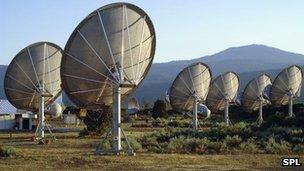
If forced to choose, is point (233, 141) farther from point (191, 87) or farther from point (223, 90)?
point (223, 90)

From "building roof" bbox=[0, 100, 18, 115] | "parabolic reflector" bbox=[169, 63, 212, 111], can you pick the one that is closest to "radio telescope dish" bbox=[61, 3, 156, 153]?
"parabolic reflector" bbox=[169, 63, 212, 111]

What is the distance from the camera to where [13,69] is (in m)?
51.1

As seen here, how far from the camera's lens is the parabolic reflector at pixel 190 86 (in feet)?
199

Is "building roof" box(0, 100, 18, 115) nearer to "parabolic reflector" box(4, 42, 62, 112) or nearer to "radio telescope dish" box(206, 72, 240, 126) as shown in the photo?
"radio telescope dish" box(206, 72, 240, 126)

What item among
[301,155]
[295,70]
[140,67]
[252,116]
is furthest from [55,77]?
[252,116]

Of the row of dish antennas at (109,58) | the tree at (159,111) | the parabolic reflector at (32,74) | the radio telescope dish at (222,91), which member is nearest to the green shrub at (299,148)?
the row of dish antennas at (109,58)

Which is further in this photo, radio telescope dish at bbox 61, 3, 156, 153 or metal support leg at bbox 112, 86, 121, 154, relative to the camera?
metal support leg at bbox 112, 86, 121, 154

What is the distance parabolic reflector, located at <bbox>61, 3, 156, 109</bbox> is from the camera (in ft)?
111

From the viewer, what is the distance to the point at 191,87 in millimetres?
60875

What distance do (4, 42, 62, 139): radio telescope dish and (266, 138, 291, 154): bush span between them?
21.4 metres

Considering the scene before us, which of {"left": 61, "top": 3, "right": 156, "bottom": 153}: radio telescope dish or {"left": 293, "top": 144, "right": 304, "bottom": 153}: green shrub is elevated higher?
{"left": 61, "top": 3, "right": 156, "bottom": 153}: radio telescope dish

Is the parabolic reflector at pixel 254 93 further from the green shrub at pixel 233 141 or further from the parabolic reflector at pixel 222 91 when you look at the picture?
the green shrub at pixel 233 141

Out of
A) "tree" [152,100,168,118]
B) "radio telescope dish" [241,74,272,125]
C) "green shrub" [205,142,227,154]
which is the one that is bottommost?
"green shrub" [205,142,227,154]

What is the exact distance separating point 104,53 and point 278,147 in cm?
1263
